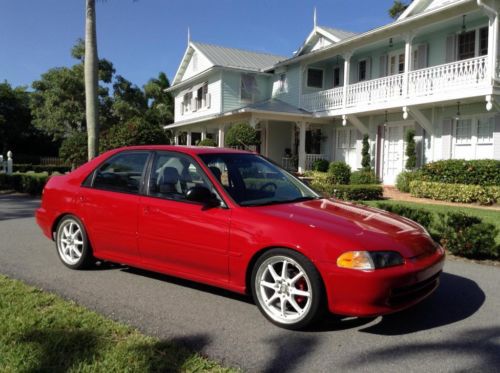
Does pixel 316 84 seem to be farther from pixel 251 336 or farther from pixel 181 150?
pixel 251 336

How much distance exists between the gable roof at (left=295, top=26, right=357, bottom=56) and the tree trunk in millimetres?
12608

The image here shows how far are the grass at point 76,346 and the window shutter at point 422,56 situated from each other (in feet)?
58.8

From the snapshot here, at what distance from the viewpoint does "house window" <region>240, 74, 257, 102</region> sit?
90.8ft

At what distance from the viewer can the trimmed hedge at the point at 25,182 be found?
1622 centimetres

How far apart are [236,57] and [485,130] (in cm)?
1680

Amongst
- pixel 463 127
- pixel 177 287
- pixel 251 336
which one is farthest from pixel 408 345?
pixel 463 127

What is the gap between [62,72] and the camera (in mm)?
34906

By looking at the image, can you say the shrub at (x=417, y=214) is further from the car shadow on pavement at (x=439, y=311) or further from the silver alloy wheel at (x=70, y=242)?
the silver alloy wheel at (x=70, y=242)

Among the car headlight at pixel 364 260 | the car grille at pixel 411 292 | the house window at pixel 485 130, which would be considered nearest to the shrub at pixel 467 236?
the car grille at pixel 411 292

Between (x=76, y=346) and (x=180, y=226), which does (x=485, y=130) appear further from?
(x=76, y=346)

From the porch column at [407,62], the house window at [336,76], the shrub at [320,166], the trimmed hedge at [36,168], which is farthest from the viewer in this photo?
the trimmed hedge at [36,168]

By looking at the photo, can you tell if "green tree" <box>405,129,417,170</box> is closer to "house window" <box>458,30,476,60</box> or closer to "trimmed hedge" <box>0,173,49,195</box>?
"house window" <box>458,30,476,60</box>

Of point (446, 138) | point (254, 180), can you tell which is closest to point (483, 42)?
point (446, 138)

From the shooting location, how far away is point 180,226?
4715 millimetres
